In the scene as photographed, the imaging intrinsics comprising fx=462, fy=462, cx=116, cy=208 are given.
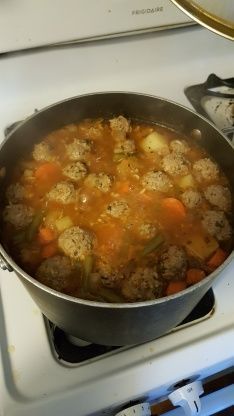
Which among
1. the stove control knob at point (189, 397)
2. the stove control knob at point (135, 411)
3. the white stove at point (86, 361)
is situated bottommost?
the stove control knob at point (189, 397)

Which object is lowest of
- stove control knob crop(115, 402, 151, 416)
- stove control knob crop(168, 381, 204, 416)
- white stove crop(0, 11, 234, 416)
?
stove control knob crop(168, 381, 204, 416)

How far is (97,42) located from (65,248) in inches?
22.5

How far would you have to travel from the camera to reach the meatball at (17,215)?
96 cm

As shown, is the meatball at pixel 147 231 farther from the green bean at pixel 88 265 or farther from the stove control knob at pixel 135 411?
the stove control knob at pixel 135 411

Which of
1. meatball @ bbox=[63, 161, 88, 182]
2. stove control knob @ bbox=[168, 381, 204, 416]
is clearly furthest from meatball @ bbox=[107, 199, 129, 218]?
stove control knob @ bbox=[168, 381, 204, 416]

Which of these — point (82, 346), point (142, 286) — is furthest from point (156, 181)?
point (82, 346)

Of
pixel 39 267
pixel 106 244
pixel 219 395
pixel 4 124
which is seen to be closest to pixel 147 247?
pixel 106 244

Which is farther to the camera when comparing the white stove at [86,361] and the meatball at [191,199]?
the meatball at [191,199]

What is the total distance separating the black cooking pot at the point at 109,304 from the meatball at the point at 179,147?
1.1 inches

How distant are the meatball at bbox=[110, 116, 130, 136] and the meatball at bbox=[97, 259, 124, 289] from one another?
0.35m

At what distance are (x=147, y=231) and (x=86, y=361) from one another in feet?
0.93

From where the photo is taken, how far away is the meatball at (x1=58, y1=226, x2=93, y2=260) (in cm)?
92

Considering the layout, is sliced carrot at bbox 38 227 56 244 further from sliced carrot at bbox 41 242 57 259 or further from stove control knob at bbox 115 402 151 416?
stove control knob at bbox 115 402 151 416

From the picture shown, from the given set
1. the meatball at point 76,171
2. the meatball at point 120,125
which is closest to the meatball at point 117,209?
the meatball at point 76,171
